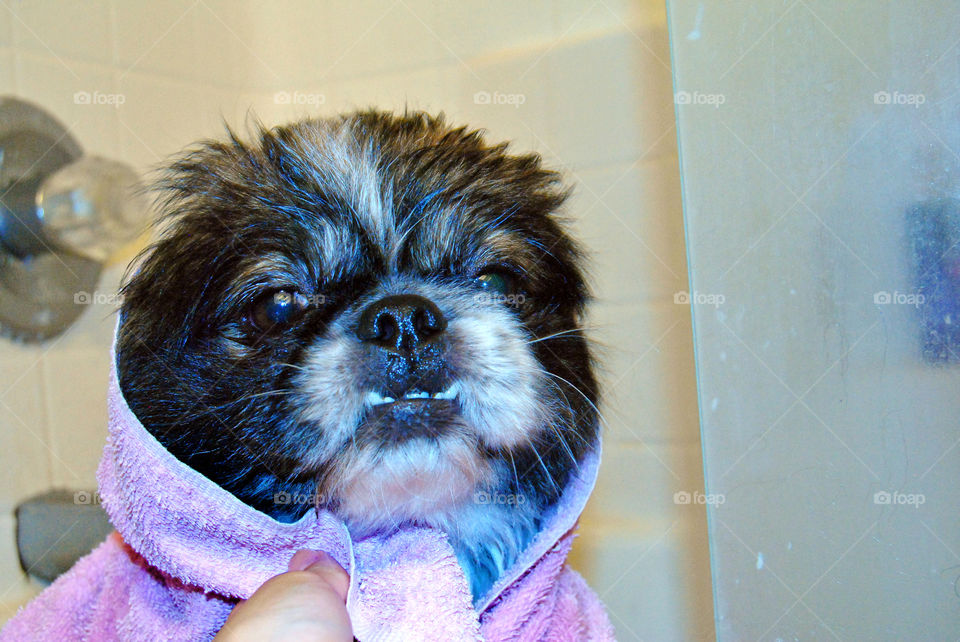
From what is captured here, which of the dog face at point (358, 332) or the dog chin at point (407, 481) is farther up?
the dog face at point (358, 332)

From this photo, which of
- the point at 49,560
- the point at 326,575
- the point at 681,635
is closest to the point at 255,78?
the point at 49,560

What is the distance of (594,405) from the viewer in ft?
4.58

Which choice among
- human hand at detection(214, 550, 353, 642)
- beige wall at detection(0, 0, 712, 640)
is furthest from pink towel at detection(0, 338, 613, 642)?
beige wall at detection(0, 0, 712, 640)

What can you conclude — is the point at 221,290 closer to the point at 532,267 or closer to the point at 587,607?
the point at 532,267

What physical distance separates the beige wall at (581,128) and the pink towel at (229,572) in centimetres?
77

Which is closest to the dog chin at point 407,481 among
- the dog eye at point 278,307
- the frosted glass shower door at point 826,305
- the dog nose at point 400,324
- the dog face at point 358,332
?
the dog face at point 358,332

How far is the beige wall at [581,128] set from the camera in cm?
208

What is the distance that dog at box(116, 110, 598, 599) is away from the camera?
104cm

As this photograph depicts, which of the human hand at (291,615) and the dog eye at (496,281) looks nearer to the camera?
the human hand at (291,615)

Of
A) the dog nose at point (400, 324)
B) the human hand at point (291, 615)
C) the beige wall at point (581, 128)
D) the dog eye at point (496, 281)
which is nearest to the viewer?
the human hand at point (291, 615)

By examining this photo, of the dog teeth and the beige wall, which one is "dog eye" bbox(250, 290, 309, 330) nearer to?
the dog teeth

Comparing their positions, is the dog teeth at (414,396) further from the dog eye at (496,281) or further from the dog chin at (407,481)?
the dog eye at (496,281)

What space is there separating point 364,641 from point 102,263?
1.41 m

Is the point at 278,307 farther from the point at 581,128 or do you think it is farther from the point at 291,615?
the point at 581,128
